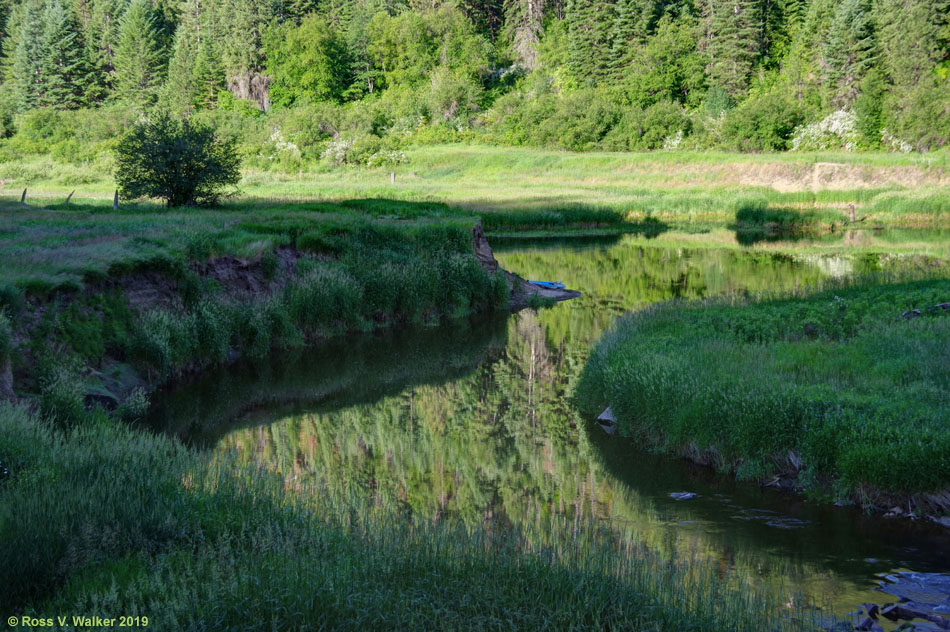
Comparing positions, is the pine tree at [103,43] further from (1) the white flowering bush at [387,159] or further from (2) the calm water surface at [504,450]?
(2) the calm water surface at [504,450]

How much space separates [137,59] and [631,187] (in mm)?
88415

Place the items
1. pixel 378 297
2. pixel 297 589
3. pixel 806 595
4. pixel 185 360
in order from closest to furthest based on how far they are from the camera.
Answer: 1. pixel 297 589
2. pixel 806 595
3. pixel 185 360
4. pixel 378 297

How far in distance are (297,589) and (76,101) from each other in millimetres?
133430

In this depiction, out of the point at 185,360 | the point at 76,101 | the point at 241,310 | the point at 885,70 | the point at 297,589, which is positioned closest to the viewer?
the point at 297,589

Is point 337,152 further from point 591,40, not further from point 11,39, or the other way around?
point 11,39

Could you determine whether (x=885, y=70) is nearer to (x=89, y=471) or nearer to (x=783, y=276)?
(x=783, y=276)

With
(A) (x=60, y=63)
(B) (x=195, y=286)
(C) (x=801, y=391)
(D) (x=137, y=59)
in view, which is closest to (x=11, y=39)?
(A) (x=60, y=63)

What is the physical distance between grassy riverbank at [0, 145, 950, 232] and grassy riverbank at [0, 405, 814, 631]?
32134mm

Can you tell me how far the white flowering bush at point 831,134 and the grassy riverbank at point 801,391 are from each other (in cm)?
6537

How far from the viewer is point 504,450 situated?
14383 mm

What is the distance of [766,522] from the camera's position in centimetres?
1094

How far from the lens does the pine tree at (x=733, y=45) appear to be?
3713 inches

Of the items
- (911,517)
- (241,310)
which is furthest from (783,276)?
(911,517)

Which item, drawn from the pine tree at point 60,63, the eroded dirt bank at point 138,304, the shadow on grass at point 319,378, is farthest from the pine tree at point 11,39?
the shadow on grass at point 319,378
